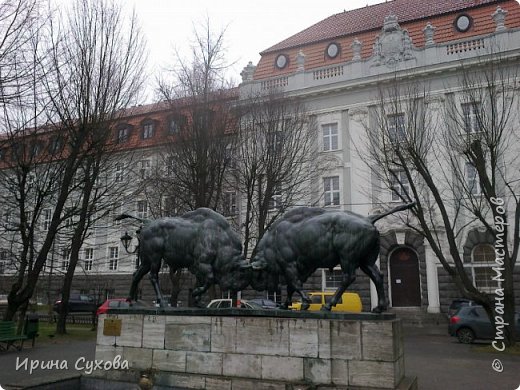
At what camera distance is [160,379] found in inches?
314

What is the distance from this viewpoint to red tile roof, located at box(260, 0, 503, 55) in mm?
29656

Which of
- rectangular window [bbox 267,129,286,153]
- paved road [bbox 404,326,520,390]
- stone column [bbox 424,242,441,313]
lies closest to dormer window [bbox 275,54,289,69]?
rectangular window [bbox 267,129,286,153]

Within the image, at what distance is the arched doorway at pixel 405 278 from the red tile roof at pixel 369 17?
48.2 ft

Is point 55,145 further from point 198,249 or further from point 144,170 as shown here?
point 198,249

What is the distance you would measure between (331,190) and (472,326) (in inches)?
491

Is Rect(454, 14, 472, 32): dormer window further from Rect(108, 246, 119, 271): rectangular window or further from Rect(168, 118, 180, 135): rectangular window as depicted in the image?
Rect(108, 246, 119, 271): rectangular window

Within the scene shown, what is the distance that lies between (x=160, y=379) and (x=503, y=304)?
13.2 m

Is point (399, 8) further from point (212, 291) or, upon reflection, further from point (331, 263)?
point (331, 263)

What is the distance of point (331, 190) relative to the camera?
1158 inches

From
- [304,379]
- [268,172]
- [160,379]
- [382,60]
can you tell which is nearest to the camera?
[304,379]

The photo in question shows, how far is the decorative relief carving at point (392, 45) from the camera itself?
27969mm

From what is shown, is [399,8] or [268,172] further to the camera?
[399,8]

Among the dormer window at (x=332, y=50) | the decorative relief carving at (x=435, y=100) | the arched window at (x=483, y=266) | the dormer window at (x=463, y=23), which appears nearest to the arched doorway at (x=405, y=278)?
the arched window at (x=483, y=266)

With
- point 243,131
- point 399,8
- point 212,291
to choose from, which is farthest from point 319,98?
point 212,291
